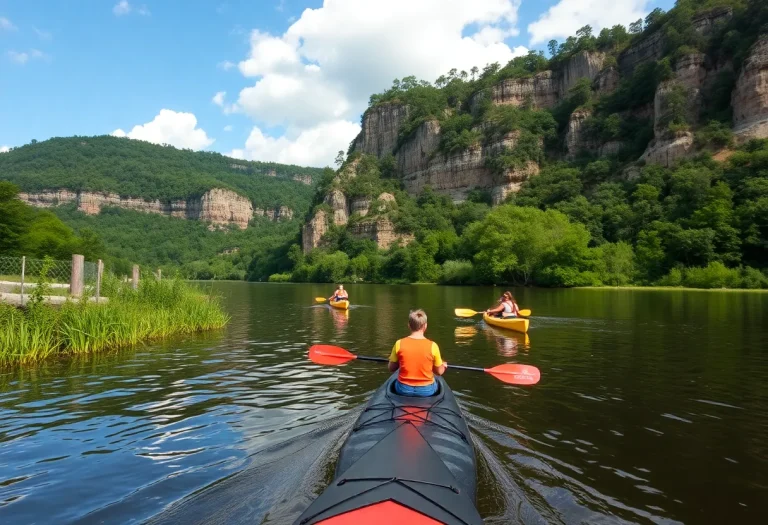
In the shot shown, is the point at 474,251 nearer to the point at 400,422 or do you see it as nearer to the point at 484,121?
the point at 484,121

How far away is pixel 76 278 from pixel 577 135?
87998 millimetres

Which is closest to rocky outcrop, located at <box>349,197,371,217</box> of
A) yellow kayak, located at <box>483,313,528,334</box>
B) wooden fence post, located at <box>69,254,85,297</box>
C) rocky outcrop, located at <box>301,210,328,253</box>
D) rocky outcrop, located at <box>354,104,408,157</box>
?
rocky outcrop, located at <box>301,210,328,253</box>

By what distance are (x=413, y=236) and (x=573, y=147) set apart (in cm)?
3359

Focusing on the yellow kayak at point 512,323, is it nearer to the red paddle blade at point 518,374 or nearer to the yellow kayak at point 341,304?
the red paddle blade at point 518,374

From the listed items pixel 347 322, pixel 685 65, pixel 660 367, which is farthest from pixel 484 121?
pixel 660 367

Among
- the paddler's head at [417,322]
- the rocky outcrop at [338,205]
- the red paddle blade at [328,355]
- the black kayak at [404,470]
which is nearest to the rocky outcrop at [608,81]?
the rocky outcrop at [338,205]

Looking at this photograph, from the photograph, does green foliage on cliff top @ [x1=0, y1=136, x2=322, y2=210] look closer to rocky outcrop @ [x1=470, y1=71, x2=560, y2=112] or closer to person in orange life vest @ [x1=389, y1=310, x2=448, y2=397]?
rocky outcrop @ [x1=470, y1=71, x2=560, y2=112]

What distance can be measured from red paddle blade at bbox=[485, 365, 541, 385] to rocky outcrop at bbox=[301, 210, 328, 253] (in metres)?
100

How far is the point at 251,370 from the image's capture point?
36.3 ft

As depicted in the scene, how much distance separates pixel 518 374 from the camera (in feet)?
27.8

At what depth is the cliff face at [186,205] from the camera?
460 ft

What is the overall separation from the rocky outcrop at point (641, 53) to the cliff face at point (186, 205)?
125m

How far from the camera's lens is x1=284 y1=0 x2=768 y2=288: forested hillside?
5128cm

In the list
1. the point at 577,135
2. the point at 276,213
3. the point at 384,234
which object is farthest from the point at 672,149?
the point at 276,213
